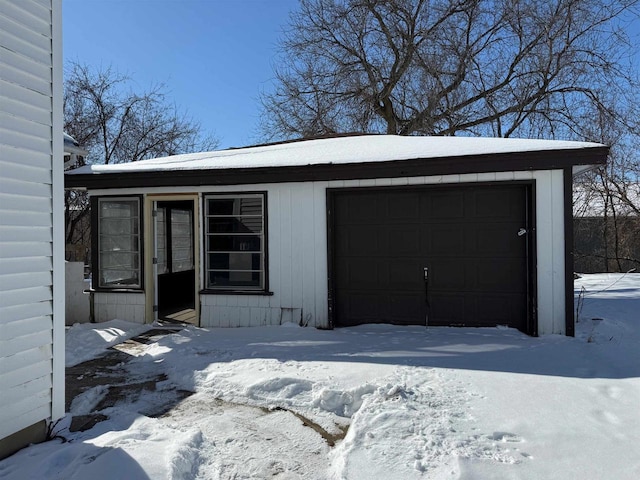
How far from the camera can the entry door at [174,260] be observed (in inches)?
322

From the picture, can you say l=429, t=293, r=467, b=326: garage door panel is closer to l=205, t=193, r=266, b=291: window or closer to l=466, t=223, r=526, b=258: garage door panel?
l=466, t=223, r=526, b=258: garage door panel

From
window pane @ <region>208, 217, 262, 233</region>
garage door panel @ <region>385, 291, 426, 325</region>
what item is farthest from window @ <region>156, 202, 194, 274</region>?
garage door panel @ <region>385, 291, 426, 325</region>

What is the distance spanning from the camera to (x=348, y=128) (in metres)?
18.4

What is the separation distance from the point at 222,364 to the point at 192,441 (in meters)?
1.96

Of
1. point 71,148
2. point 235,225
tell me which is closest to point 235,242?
point 235,225

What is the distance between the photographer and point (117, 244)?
773 cm

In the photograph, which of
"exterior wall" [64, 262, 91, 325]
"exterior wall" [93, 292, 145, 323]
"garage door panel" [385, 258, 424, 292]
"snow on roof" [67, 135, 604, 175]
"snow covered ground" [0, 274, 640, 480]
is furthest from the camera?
"exterior wall" [64, 262, 91, 325]

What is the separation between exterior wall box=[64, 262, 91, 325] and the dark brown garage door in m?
4.29

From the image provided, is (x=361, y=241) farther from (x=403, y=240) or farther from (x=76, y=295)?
(x=76, y=295)

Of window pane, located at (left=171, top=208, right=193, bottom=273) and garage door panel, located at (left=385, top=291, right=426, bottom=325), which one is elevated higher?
window pane, located at (left=171, top=208, right=193, bottom=273)

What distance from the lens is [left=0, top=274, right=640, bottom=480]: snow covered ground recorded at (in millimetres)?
2805

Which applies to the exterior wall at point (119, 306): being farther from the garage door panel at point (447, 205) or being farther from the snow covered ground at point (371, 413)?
the garage door panel at point (447, 205)

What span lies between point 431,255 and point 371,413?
3.59 metres

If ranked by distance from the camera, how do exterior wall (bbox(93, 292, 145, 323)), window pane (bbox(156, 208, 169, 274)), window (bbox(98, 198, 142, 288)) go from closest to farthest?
Answer: exterior wall (bbox(93, 292, 145, 323)) → window (bbox(98, 198, 142, 288)) → window pane (bbox(156, 208, 169, 274))
